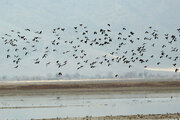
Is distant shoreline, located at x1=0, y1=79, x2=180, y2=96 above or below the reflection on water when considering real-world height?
above

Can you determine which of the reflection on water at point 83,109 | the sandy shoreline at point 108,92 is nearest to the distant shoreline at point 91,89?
the sandy shoreline at point 108,92

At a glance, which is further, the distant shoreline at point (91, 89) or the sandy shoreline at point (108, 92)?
the distant shoreline at point (91, 89)

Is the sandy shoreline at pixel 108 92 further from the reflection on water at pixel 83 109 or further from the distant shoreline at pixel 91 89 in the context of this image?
the reflection on water at pixel 83 109

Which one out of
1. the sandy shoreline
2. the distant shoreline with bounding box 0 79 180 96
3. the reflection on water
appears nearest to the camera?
the sandy shoreline

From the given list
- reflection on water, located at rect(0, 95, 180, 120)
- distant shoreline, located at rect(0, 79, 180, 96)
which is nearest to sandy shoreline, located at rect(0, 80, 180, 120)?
distant shoreline, located at rect(0, 79, 180, 96)

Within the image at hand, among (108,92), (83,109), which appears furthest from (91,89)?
(83,109)

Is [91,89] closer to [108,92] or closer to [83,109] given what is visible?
[108,92]

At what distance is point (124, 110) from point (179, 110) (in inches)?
240

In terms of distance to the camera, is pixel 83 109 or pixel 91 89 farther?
pixel 91 89

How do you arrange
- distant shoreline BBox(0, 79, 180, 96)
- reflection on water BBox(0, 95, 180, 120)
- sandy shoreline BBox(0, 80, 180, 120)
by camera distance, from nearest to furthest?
sandy shoreline BBox(0, 80, 180, 120)
reflection on water BBox(0, 95, 180, 120)
distant shoreline BBox(0, 79, 180, 96)

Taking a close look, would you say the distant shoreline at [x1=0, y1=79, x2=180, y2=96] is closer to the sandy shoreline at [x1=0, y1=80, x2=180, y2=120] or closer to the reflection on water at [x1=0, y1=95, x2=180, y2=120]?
the sandy shoreline at [x1=0, y1=80, x2=180, y2=120]

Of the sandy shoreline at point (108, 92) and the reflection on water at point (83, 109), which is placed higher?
the sandy shoreline at point (108, 92)

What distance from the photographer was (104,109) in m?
63.1

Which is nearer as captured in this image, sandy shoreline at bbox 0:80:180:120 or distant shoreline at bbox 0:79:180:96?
sandy shoreline at bbox 0:80:180:120
